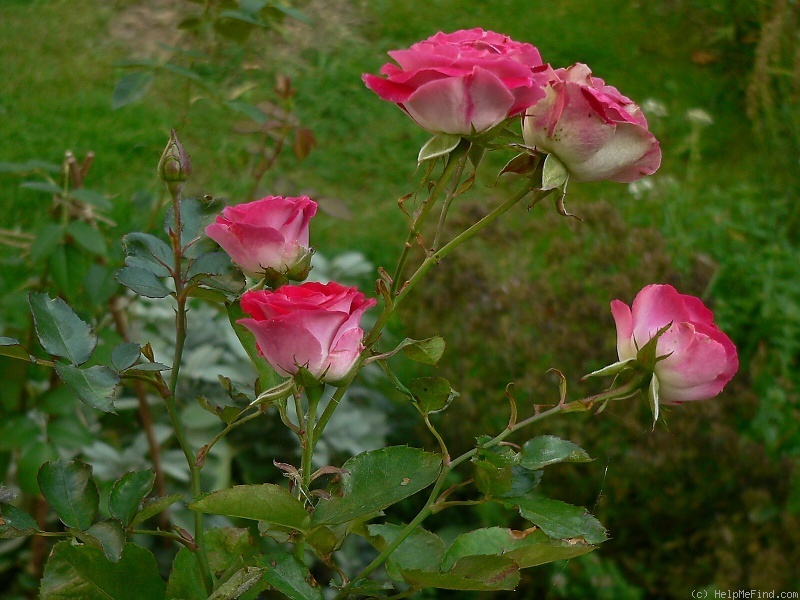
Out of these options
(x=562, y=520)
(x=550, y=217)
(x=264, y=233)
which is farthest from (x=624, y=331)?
(x=550, y=217)

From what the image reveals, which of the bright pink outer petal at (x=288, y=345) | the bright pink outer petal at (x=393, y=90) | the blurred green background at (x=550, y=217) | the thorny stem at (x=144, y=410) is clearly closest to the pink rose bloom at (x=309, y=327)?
the bright pink outer petal at (x=288, y=345)

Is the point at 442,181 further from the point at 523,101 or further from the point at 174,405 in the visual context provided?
the point at 174,405

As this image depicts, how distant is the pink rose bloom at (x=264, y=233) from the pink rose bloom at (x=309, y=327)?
53mm

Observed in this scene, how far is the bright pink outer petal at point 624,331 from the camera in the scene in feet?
1.80

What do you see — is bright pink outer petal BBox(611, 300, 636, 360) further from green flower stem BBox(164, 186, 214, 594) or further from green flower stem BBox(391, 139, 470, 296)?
green flower stem BBox(164, 186, 214, 594)

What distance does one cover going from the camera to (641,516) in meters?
1.61

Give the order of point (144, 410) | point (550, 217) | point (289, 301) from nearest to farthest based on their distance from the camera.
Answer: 1. point (289, 301)
2. point (144, 410)
3. point (550, 217)

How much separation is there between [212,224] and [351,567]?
3.75 feet

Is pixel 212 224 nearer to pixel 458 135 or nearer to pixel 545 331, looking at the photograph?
pixel 458 135

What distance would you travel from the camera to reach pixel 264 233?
0.53 m

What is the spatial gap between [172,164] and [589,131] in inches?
9.6

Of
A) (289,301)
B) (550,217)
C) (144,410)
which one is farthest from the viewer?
(550,217)

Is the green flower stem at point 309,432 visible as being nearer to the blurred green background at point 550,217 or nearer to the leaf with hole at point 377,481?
the leaf with hole at point 377,481

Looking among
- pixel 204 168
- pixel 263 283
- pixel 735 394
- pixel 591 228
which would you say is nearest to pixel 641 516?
pixel 735 394
